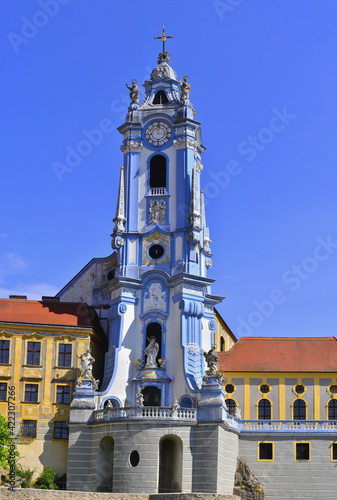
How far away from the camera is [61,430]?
5531cm

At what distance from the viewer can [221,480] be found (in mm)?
51219

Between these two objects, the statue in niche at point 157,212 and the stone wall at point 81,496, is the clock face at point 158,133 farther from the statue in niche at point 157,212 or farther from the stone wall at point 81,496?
the stone wall at point 81,496

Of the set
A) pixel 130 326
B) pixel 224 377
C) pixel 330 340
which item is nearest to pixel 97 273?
pixel 130 326

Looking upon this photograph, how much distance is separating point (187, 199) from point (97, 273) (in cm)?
854

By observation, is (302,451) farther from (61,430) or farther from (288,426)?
(61,430)

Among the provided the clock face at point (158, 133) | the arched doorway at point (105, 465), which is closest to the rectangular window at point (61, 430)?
the arched doorway at point (105, 465)

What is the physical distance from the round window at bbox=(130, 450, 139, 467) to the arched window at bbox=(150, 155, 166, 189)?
18.4 meters

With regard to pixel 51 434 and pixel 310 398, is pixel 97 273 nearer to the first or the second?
pixel 51 434

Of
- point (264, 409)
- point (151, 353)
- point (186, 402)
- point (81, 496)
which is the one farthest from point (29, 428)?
point (264, 409)

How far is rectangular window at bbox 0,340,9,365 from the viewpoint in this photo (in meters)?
56.1

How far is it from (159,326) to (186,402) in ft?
18.4

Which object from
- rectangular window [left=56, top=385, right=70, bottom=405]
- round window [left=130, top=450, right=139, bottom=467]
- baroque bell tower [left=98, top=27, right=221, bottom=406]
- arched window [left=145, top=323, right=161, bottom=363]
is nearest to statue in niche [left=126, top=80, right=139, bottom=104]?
baroque bell tower [left=98, top=27, right=221, bottom=406]

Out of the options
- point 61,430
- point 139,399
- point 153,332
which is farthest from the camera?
point 153,332

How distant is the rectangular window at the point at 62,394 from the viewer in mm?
55875
